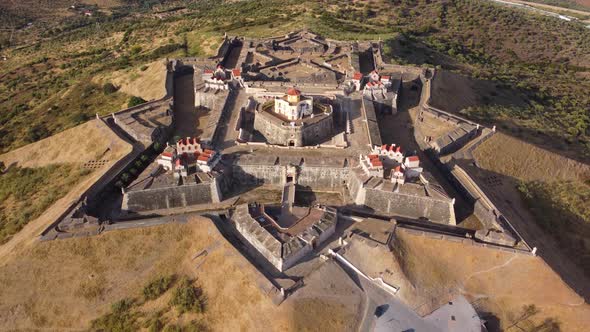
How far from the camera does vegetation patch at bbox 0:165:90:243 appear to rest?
31.9 m

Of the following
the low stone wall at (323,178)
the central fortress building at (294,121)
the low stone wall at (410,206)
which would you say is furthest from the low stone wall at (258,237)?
the central fortress building at (294,121)

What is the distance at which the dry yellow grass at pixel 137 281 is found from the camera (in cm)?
2375

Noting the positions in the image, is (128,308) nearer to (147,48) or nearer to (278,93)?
(278,93)

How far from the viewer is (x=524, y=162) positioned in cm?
3838

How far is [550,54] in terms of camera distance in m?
73.8

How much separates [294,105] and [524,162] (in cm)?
2138

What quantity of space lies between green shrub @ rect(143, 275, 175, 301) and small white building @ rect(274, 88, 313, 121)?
18.3 metres

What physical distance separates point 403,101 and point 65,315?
37.3 meters

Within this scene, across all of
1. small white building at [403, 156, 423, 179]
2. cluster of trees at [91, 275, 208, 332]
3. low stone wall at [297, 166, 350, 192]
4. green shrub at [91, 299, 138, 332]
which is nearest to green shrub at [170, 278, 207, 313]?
cluster of trees at [91, 275, 208, 332]

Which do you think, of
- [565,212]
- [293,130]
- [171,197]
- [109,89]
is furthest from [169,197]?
[565,212]

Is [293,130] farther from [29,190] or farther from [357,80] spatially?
[29,190]

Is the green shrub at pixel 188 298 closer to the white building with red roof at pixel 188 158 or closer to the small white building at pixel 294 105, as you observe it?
the white building with red roof at pixel 188 158

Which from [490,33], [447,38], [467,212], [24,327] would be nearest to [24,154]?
[24,327]

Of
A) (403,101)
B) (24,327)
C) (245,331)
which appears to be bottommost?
(24,327)
